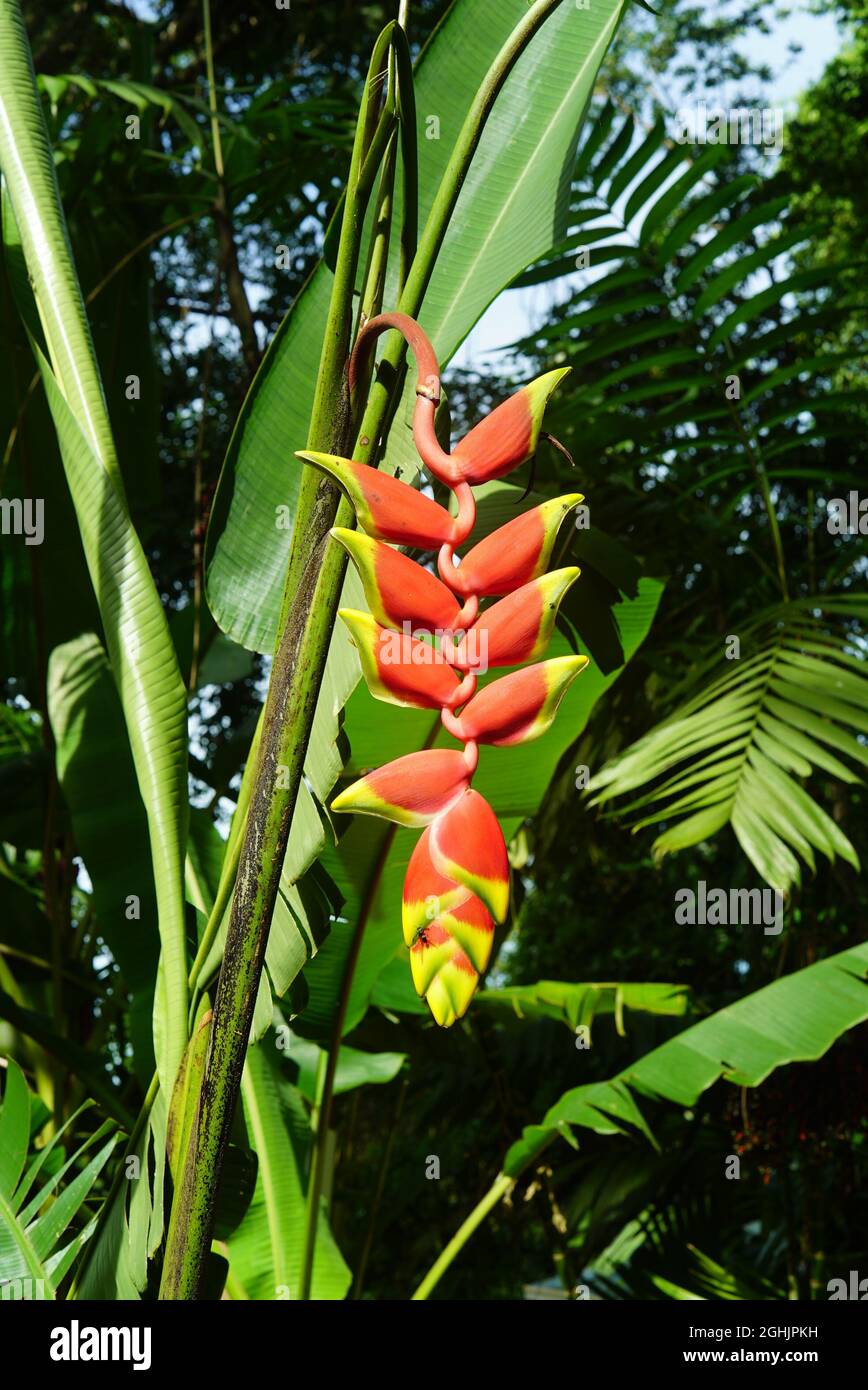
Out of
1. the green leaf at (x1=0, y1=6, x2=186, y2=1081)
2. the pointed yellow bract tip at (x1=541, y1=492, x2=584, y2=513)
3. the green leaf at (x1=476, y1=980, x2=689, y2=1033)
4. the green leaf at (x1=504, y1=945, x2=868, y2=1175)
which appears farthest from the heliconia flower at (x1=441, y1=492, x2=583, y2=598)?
the green leaf at (x1=476, y1=980, x2=689, y2=1033)

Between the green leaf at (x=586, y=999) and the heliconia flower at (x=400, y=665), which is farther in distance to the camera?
the green leaf at (x=586, y=999)

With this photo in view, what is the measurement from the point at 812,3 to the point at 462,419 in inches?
158

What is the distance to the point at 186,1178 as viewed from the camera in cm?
46

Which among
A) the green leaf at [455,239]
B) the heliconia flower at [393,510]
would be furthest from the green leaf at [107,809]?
the heliconia flower at [393,510]

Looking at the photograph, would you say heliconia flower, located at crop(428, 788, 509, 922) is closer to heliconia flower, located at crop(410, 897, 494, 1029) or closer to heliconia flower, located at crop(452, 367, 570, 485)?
heliconia flower, located at crop(410, 897, 494, 1029)

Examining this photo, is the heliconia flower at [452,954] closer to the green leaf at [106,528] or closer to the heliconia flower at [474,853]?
the heliconia flower at [474,853]

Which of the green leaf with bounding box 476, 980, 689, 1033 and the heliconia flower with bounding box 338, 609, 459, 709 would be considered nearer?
the heliconia flower with bounding box 338, 609, 459, 709

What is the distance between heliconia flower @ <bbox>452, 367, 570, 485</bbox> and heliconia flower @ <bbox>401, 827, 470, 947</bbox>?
0.42 feet

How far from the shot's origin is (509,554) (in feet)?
1.20

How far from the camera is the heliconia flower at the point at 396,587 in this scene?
36 centimetres

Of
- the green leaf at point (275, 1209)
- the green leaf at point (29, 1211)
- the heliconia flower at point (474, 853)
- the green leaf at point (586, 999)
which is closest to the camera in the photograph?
the heliconia flower at point (474, 853)

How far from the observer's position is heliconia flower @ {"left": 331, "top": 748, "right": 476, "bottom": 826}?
13.9 inches

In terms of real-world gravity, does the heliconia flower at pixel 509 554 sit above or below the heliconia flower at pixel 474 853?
above
